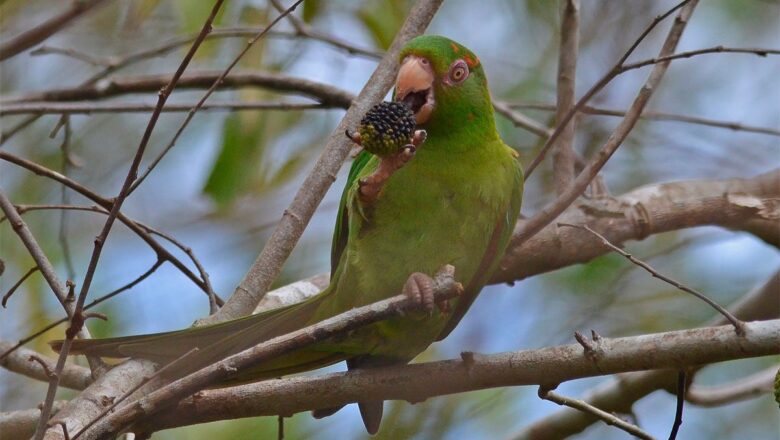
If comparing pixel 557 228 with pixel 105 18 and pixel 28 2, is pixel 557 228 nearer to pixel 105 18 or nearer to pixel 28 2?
pixel 28 2

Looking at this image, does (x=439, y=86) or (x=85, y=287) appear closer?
(x=85, y=287)

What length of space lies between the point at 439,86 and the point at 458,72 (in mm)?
107

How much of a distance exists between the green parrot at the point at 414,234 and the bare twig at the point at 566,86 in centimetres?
61

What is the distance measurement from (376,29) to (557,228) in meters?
1.79

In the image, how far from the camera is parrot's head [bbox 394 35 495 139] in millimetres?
3100

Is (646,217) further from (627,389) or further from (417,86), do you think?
(417,86)

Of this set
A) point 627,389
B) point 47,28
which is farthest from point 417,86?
point 627,389

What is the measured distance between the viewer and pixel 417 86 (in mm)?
3090

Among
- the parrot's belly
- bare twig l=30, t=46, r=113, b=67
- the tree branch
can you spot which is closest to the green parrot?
the parrot's belly

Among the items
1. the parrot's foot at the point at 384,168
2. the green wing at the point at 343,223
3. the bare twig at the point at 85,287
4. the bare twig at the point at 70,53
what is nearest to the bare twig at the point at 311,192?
the green wing at the point at 343,223

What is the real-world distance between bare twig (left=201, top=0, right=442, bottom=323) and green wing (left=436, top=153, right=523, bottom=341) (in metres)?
0.64

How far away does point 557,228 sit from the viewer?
394 centimetres

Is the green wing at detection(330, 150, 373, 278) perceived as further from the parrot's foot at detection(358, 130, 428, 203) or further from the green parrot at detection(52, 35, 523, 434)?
the parrot's foot at detection(358, 130, 428, 203)

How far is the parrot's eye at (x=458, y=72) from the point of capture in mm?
3191
